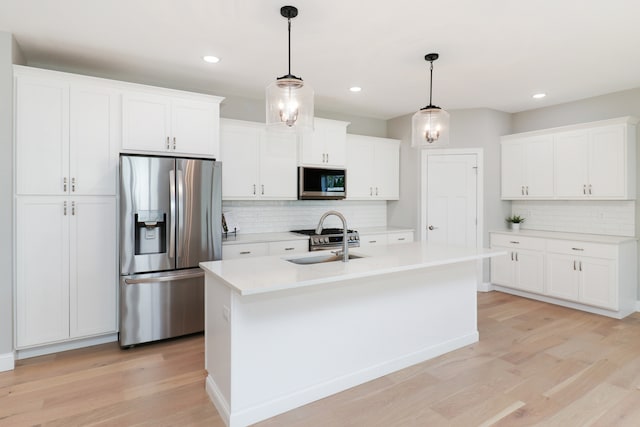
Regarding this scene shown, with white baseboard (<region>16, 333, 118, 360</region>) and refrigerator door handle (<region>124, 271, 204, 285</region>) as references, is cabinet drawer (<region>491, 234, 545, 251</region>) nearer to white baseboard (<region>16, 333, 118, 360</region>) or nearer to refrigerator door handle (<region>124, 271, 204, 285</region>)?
refrigerator door handle (<region>124, 271, 204, 285</region>)

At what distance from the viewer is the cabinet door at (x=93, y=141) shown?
122 inches

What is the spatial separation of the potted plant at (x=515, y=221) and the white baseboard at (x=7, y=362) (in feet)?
19.1

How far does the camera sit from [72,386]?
257cm

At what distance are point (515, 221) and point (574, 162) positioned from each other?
1.10 m

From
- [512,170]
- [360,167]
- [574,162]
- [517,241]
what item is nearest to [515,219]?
[517,241]

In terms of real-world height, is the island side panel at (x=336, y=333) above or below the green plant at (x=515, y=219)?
below

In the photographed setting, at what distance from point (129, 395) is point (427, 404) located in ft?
6.58

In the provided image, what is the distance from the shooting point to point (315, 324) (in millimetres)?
2398

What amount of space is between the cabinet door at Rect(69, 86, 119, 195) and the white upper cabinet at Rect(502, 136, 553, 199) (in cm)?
496

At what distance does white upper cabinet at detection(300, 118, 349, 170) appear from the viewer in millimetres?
4660

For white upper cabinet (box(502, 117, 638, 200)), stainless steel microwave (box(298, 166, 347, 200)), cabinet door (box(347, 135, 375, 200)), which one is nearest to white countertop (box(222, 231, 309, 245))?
stainless steel microwave (box(298, 166, 347, 200))

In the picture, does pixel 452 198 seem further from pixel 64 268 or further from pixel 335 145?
pixel 64 268

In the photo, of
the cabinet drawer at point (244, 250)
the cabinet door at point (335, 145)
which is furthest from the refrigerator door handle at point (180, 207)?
the cabinet door at point (335, 145)

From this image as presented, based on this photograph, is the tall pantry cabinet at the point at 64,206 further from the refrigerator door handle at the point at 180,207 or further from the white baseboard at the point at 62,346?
the refrigerator door handle at the point at 180,207
